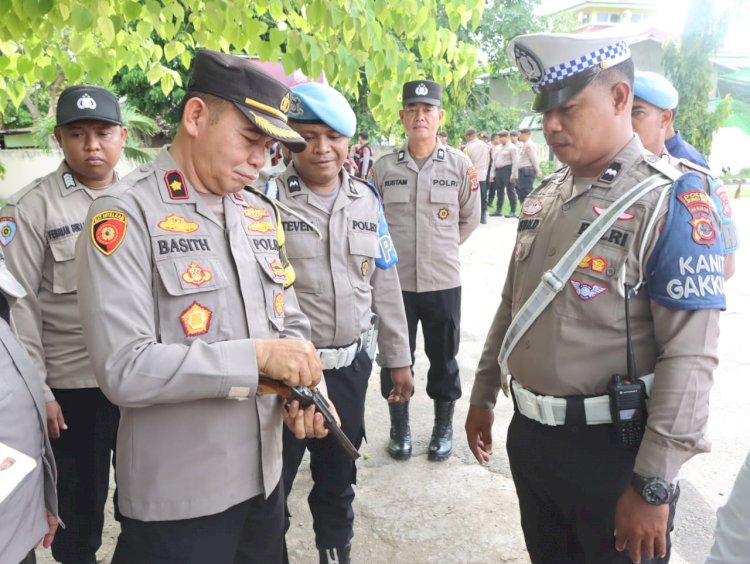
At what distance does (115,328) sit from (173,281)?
0.18 m

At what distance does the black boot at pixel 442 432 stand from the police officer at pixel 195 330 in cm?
217

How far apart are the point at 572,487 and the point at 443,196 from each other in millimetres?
2509

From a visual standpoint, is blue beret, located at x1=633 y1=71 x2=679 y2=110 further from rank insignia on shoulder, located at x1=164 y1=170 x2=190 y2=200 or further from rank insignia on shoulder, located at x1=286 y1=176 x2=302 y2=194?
rank insignia on shoulder, located at x1=164 y1=170 x2=190 y2=200

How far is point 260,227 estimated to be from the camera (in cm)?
181

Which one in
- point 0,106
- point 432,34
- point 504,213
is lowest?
point 504,213

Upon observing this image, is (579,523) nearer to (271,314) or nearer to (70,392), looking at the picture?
(271,314)

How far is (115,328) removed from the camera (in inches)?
55.4

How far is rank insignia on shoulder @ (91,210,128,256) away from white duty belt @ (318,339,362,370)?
1.20 meters

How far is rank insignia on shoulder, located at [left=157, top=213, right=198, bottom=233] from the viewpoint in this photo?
5.06ft

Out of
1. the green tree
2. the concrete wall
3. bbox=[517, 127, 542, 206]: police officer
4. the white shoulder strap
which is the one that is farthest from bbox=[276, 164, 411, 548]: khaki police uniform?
the concrete wall

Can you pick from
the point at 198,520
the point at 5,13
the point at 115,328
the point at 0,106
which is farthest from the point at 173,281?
the point at 0,106

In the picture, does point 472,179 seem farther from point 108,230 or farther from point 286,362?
point 108,230

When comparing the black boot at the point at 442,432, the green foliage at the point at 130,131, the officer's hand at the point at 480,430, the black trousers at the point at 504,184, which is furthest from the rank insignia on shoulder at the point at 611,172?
the black trousers at the point at 504,184

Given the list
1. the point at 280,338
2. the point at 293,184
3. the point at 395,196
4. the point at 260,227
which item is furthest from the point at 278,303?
the point at 395,196
